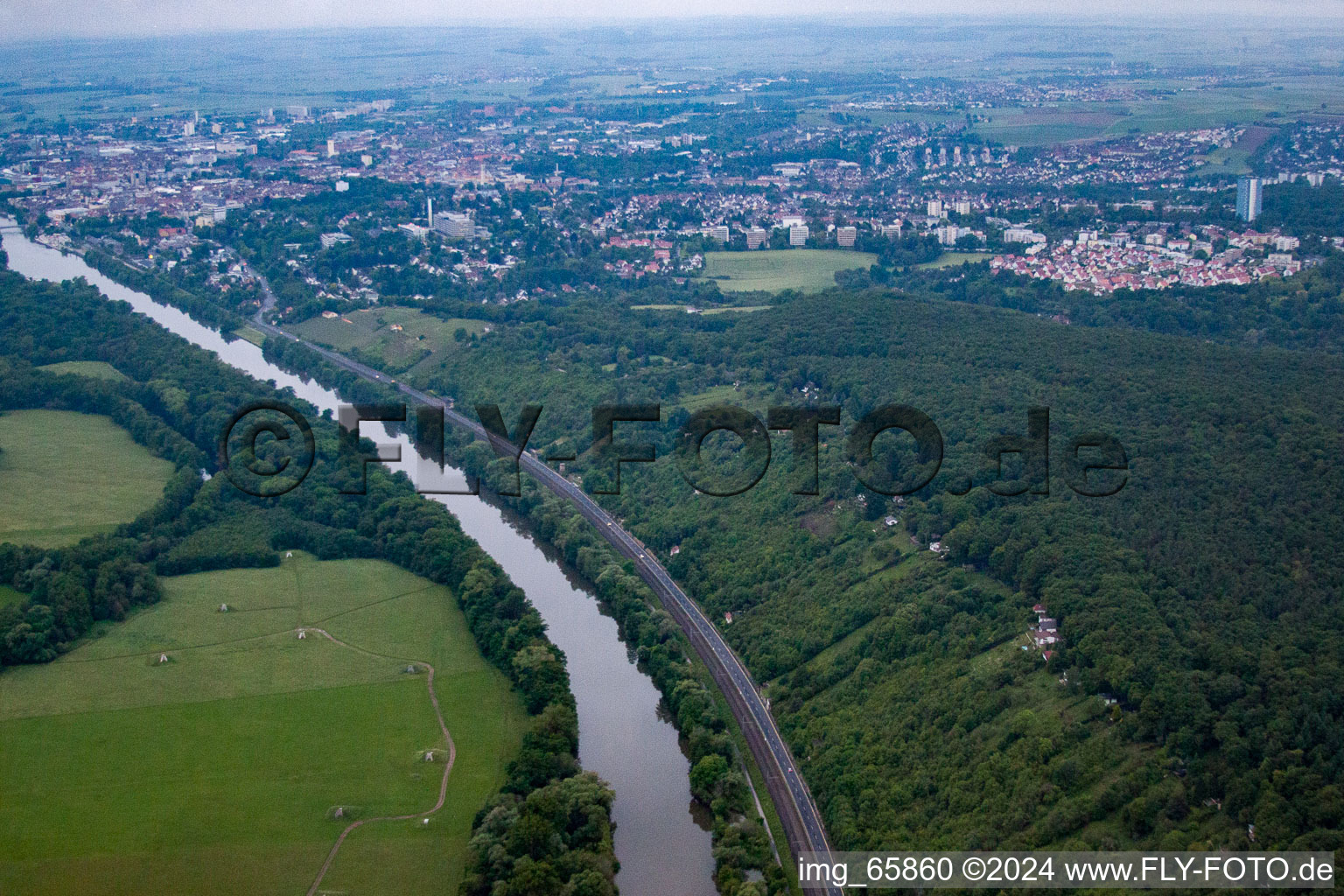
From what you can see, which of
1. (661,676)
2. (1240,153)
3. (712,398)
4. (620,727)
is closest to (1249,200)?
(1240,153)

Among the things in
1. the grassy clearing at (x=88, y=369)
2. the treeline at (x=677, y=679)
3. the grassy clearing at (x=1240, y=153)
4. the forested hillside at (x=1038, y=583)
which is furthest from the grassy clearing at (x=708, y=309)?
the grassy clearing at (x=1240, y=153)

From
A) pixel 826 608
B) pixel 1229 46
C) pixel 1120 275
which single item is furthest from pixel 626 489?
pixel 1229 46

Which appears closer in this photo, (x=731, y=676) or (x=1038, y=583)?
(x=1038, y=583)

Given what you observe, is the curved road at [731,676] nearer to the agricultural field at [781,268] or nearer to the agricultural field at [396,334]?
the agricultural field at [396,334]

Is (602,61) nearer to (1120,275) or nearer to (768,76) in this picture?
(768,76)

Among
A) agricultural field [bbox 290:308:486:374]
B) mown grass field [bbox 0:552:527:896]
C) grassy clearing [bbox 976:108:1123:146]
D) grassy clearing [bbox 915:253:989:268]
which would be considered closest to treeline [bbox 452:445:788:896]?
mown grass field [bbox 0:552:527:896]

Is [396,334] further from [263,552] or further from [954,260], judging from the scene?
[954,260]

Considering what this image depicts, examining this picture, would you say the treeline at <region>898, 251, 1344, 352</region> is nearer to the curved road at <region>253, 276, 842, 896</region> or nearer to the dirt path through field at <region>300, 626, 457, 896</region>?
the curved road at <region>253, 276, 842, 896</region>
